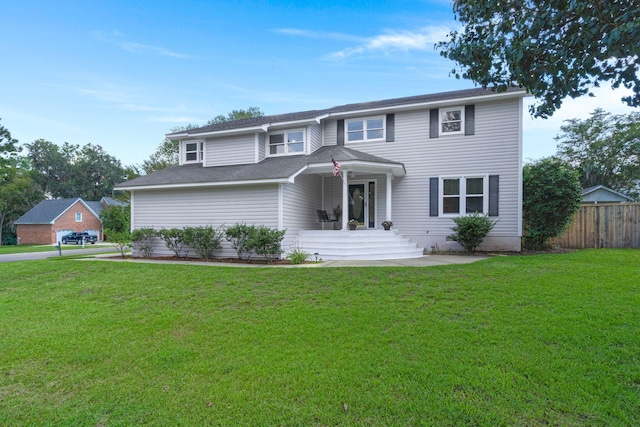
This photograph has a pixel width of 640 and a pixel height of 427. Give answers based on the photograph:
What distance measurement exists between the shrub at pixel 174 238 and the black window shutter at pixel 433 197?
928 centimetres

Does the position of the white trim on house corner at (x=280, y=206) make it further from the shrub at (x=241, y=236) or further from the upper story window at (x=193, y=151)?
the upper story window at (x=193, y=151)

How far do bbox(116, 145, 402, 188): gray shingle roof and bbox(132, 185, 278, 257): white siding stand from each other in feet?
1.37

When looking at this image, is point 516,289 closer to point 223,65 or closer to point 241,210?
point 241,210

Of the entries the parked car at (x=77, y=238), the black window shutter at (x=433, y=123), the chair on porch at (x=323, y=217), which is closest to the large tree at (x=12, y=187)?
the parked car at (x=77, y=238)

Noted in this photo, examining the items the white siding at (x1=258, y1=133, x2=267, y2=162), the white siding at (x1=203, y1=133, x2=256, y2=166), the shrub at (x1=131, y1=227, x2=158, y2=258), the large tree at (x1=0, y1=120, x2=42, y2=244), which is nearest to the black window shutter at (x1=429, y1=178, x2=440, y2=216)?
the white siding at (x1=258, y1=133, x2=267, y2=162)

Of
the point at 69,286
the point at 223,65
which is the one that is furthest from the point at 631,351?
the point at 223,65

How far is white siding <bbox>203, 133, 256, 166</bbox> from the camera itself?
1370 centimetres

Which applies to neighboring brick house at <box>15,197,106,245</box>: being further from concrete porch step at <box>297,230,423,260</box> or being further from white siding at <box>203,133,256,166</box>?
concrete porch step at <box>297,230,423,260</box>

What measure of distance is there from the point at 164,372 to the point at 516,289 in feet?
17.8

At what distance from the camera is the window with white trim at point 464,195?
11781 millimetres

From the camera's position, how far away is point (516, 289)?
5.40 meters

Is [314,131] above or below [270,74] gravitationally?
below

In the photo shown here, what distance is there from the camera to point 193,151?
1519cm

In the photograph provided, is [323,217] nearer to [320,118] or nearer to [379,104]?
[320,118]
